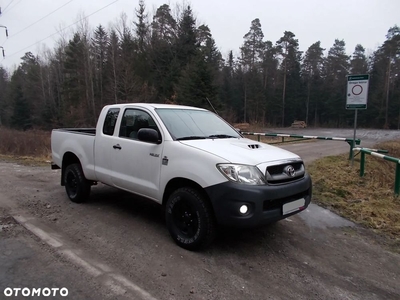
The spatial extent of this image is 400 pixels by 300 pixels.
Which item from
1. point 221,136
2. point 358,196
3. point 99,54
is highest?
point 99,54

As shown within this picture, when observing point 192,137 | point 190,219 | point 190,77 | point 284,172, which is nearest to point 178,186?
point 190,219

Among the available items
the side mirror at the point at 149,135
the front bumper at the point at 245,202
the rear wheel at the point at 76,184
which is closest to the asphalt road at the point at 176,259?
the rear wheel at the point at 76,184

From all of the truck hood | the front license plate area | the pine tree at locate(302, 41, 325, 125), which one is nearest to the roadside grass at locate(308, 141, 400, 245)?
the front license plate area

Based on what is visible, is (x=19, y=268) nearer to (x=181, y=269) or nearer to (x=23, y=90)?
(x=181, y=269)

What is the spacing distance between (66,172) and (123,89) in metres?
32.6

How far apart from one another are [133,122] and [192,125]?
0.97 m

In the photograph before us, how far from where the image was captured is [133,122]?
4586 millimetres

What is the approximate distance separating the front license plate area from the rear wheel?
12.0 ft

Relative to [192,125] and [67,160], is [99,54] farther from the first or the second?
[192,125]

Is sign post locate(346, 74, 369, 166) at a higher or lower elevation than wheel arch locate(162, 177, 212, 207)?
higher

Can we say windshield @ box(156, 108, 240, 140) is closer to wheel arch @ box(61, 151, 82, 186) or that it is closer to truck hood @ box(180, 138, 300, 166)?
→ truck hood @ box(180, 138, 300, 166)

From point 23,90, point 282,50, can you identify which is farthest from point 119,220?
point 23,90

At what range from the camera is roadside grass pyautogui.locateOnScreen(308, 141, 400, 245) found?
16.2 feet

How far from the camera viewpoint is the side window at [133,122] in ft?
14.4
